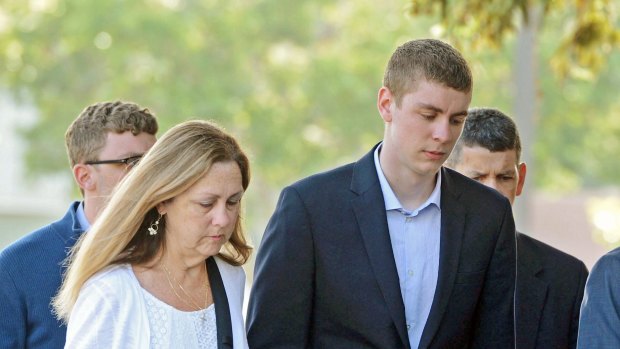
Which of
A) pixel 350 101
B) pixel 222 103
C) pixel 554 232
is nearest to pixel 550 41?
pixel 350 101

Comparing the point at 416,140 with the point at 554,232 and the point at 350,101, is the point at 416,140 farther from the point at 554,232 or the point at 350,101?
the point at 554,232

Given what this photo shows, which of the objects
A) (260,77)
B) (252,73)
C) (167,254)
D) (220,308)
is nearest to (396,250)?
(220,308)

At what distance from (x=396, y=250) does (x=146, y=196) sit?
844mm

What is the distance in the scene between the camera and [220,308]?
420 centimetres

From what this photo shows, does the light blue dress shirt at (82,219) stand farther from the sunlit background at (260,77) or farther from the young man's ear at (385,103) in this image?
the sunlit background at (260,77)

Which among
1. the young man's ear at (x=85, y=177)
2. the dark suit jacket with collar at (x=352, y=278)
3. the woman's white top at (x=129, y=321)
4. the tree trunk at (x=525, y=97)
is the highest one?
the tree trunk at (x=525, y=97)

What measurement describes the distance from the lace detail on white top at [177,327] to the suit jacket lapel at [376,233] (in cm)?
57

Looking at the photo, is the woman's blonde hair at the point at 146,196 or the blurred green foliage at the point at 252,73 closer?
the woman's blonde hair at the point at 146,196

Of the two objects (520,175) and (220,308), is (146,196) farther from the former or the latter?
(520,175)

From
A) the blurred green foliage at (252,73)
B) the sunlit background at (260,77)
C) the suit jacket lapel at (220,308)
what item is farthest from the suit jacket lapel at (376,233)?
the blurred green foliage at (252,73)

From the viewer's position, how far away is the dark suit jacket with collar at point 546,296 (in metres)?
5.00

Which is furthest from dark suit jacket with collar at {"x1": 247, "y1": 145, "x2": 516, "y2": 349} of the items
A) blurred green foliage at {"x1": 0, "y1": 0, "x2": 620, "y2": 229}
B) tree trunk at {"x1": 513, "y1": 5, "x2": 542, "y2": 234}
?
blurred green foliage at {"x1": 0, "y1": 0, "x2": 620, "y2": 229}

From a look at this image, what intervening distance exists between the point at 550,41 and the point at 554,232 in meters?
13.8

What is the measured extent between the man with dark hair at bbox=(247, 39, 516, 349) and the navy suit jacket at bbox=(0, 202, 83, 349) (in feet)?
2.75
